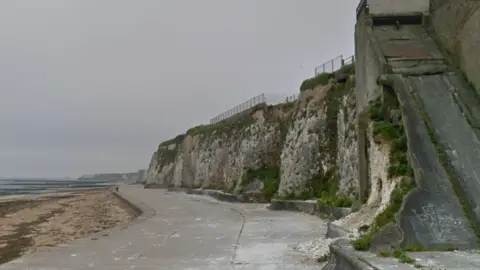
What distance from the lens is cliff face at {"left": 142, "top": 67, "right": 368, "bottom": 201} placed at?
20.0m

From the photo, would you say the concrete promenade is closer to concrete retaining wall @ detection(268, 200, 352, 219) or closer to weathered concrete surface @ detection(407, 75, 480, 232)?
concrete retaining wall @ detection(268, 200, 352, 219)

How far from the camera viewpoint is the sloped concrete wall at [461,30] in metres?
10.1

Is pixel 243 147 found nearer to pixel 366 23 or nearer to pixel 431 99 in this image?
pixel 366 23

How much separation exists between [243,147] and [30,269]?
25907 mm

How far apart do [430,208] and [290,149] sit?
725 inches

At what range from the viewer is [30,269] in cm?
928

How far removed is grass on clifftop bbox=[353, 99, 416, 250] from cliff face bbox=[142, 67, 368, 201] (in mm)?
6159

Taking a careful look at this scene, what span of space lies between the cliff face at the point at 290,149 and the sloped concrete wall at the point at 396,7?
225 inches

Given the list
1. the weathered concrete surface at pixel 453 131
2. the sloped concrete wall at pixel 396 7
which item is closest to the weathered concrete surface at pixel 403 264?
the weathered concrete surface at pixel 453 131

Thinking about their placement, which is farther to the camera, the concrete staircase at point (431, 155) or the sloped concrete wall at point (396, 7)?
the sloped concrete wall at point (396, 7)

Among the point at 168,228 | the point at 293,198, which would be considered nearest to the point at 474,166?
the point at 168,228

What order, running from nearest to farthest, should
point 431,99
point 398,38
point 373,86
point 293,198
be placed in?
1. point 431,99
2. point 373,86
3. point 398,38
4. point 293,198

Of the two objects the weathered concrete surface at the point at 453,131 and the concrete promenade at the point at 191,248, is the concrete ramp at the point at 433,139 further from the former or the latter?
the concrete promenade at the point at 191,248

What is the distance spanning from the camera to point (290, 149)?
26000 millimetres
